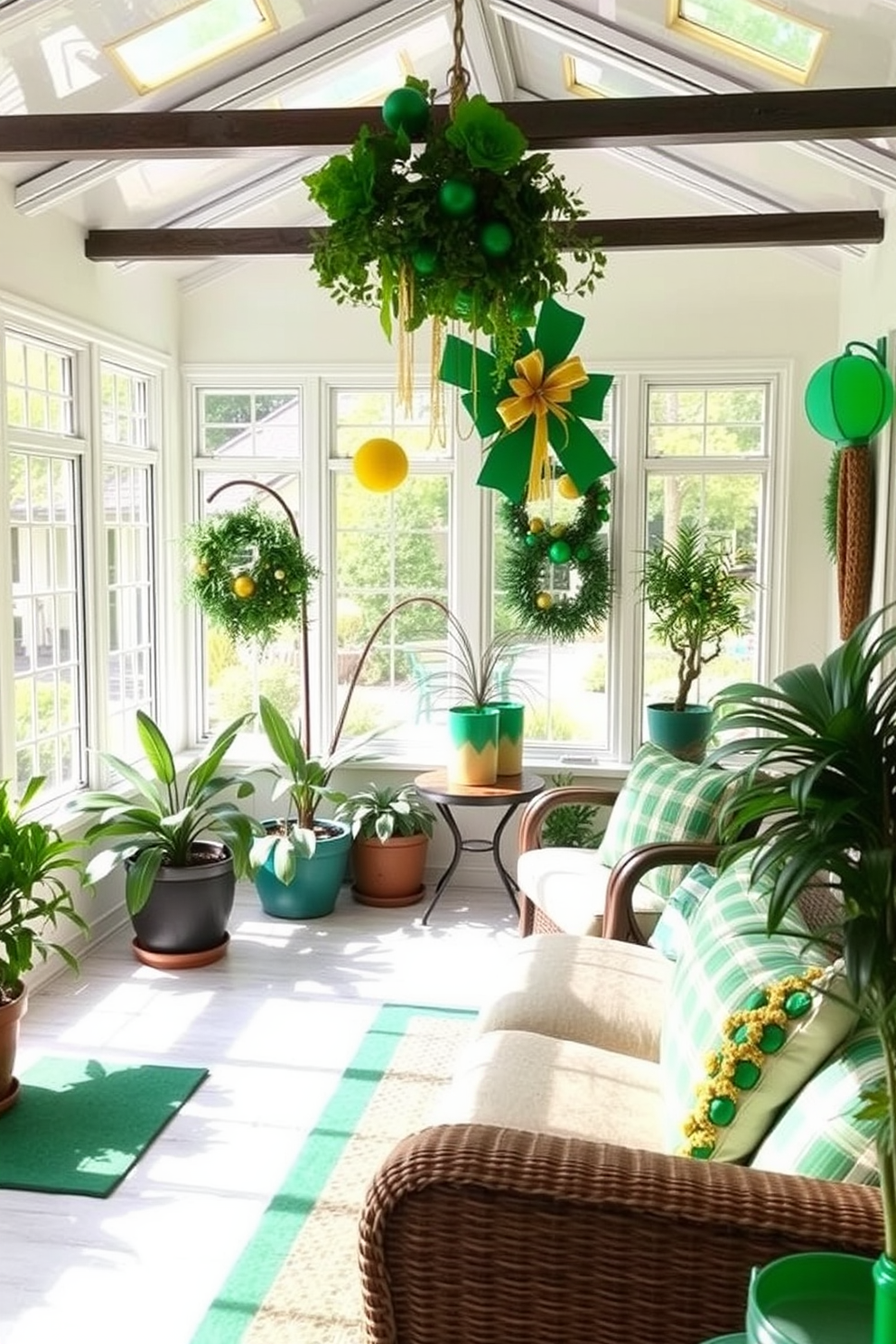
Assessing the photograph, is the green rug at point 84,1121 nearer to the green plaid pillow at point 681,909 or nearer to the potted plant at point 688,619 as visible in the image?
the green plaid pillow at point 681,909

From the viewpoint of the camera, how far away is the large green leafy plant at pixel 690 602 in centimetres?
573

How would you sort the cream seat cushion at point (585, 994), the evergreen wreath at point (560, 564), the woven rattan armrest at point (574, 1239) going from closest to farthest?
the woven rattan armrest at point (574, 1239)
the cream seat cushion at point (585, 994)
the evergreen wreath at point (560, 564)

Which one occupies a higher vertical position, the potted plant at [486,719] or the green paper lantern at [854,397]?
the green paper lantern at [854,397]

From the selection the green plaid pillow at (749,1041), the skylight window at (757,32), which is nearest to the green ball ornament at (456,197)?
the green plaid pillow at (749,1041)

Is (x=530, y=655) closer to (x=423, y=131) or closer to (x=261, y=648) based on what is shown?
(x=261, y=648)

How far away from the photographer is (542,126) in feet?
11.8

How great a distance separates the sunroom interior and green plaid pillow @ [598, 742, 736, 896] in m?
0.95

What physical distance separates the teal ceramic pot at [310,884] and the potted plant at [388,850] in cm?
18

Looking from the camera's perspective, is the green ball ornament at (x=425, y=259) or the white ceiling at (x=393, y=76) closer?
the green ball ornament at (x=425, y=259)

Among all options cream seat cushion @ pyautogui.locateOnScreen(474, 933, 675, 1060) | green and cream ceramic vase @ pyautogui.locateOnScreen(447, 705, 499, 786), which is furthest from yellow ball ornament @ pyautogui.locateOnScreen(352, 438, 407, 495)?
cream seat cushion @ pyautogui.locateOnScreen(474, 933, 675, 1060)

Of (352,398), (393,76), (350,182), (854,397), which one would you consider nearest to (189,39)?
(393,76)

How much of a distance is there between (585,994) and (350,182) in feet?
6.44

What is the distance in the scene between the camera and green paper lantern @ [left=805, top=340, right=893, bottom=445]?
454 cm

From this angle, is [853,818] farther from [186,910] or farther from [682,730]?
[682,730]
